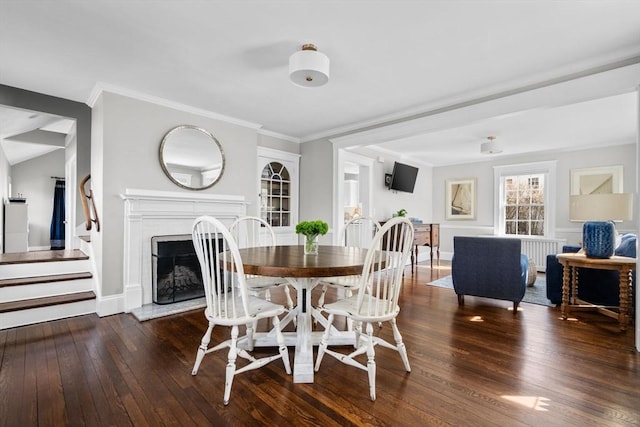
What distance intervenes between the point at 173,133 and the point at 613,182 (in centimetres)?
707

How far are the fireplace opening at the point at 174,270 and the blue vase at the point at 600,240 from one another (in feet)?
14.0

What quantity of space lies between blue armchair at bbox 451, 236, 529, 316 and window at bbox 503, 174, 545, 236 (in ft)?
10.6

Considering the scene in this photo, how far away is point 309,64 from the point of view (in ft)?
7.67

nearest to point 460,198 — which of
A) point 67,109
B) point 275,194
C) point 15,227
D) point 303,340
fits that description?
point 275,194

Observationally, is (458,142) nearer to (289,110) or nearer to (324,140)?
(324,140)

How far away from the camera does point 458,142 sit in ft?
17.8

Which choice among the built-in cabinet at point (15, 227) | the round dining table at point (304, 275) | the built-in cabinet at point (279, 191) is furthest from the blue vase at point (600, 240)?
the built-in cabinet at point (15, 227)

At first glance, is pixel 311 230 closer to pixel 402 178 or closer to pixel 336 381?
pixel 336 381

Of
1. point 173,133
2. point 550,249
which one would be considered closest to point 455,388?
point 173,133

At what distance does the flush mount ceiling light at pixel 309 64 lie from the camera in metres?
2.34

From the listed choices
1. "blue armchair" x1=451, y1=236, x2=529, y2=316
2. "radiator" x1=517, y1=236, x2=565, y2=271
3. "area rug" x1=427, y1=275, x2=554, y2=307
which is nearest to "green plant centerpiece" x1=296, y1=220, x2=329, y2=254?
"blue armchair" x1=451, y1=236, x2=529, y2=316

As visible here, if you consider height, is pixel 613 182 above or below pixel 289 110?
below

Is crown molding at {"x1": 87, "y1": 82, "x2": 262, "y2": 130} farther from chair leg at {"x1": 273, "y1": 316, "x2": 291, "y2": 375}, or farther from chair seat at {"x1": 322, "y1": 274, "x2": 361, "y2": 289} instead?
chair leg at {"x1": 273, "y1": 316, "x2": 291, "y2": 375}

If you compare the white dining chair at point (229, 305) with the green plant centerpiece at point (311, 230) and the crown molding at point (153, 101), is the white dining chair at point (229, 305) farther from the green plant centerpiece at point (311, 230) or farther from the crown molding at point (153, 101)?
the crown molding at point (153, 101)
